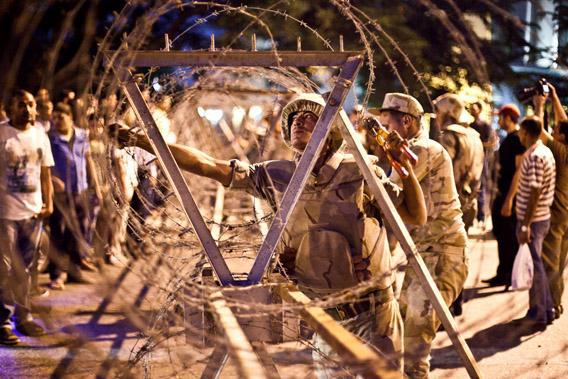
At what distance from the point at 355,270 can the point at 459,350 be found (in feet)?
1.79

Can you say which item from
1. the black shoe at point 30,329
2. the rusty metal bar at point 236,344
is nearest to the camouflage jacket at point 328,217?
the rusty metal bar at point 236,344

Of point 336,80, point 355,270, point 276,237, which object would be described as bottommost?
point 355,270

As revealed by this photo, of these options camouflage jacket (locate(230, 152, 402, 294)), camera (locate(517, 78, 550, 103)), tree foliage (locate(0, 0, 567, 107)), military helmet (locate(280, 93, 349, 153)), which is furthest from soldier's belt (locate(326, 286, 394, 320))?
camera (locate(517, 78, 550, 103))

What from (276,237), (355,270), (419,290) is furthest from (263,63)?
(419,290)

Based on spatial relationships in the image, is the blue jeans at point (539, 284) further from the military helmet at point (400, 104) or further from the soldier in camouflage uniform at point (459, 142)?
the military helmet at point (400, 104)

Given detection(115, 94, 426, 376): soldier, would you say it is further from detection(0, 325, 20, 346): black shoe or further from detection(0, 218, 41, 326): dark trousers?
detection(0, 218, 41, 326): dark trousers

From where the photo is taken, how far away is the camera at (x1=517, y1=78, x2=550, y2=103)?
746 centimetres

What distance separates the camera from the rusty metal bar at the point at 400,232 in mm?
3455

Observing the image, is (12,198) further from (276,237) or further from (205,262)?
(276,237)

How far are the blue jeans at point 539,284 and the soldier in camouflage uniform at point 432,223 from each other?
7.81 ft

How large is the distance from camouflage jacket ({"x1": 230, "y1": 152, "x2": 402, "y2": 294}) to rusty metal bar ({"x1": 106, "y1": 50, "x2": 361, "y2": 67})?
79 centimetres

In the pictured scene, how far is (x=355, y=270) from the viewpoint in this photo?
12.6 ft

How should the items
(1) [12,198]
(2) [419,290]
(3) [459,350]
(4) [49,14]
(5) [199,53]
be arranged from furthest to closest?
(4) [49,14] → (1) [12,198] → (2) [419,290] → (3) [459,350] → (5) [199,53]

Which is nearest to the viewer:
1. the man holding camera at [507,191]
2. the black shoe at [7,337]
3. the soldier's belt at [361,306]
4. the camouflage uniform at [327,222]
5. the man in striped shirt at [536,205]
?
the camouflage uniform at [327,222]
